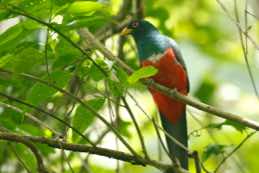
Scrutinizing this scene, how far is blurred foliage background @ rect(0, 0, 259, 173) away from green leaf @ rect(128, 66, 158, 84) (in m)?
0.08

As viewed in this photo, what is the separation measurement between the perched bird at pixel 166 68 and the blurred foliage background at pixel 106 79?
101 mm

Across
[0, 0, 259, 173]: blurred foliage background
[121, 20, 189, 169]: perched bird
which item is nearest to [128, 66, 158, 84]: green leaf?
[0, 0, 259, 173]: blurred foliage background

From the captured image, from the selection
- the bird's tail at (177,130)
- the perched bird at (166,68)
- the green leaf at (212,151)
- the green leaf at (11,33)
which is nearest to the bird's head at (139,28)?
the perched bird at (166,68)

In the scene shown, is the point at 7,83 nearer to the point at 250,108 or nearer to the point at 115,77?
the point at 115,77

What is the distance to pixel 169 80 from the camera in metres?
5.58

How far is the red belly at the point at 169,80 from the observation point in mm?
5555

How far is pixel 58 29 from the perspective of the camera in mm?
2887

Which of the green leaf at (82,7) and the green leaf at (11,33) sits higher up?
the green leaf at (82,7)

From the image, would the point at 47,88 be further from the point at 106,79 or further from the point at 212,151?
the point at 212,151

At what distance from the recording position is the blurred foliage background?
2.94 m

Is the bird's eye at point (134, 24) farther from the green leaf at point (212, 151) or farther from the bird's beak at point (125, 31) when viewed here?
the green leaf at point (212, 151)

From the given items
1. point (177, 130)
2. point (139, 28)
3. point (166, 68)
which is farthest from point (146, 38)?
point (177, 130)

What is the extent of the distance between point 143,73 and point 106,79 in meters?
0.22

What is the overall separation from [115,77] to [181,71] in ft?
8.52
